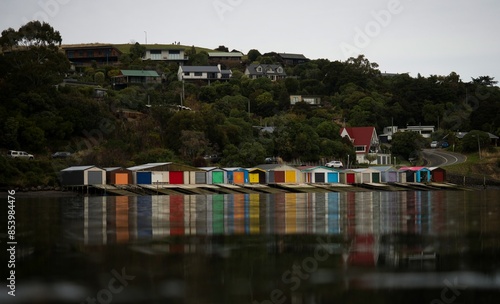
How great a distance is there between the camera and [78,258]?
818 inches

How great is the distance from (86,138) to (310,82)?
2323 inches

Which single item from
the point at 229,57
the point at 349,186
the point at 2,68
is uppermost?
the point at 229,57

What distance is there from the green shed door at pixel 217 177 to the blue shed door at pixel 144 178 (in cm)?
676

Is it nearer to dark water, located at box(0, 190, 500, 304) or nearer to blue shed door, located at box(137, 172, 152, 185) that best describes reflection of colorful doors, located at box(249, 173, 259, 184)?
blue shed door, located at box(137, 172, 152, 185)

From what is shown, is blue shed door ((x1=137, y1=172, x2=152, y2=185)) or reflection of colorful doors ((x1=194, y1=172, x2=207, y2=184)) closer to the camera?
blue shed door ((x1=137, y1=172, x2=152, y2=185))

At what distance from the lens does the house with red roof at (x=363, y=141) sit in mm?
98750

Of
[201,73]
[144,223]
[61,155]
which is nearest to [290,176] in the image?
[61,155]

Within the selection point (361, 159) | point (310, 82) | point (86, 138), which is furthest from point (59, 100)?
point (310, 82)

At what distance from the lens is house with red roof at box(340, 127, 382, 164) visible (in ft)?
324

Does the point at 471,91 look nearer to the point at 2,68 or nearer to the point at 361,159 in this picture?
the point at 361,159

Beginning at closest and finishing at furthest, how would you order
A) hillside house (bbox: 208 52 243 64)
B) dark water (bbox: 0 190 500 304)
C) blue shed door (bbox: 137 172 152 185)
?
dark water (bbox: 0 190 500 304)
blue shed door (bbox: 137 172 152 185)
hillside house (bbox: 208 52 243 64)

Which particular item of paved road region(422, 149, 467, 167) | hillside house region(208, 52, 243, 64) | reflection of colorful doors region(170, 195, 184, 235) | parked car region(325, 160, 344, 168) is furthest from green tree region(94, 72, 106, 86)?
reflection of colorful doors region(170, 195, 184, 235)

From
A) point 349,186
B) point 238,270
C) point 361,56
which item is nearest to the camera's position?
point 238,270

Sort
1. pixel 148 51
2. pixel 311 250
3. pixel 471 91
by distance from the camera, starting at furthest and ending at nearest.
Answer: pixel 148 51 < pixel 471 91 < pixel 311 250
